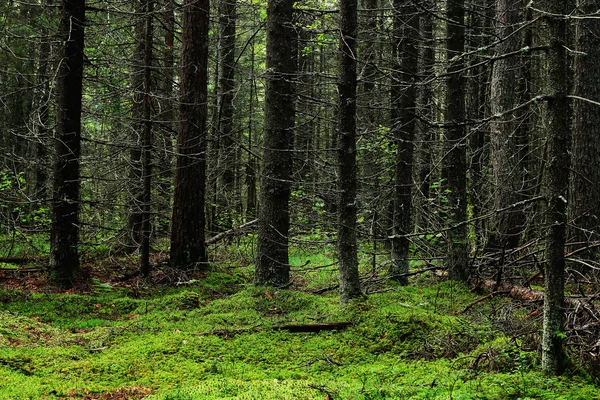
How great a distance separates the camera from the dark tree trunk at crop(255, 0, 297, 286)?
8.19 meters

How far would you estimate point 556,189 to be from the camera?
3.90m

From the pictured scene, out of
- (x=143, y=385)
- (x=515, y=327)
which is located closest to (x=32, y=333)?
(x=143, y=385)

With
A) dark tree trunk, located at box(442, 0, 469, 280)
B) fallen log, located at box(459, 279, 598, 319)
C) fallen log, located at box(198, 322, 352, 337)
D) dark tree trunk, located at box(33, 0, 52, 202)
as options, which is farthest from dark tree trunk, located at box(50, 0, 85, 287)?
fallen log, located at box(459, 279, 598, 319)

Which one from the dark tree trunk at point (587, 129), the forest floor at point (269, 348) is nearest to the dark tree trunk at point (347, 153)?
the forest floor at point (269, 348)

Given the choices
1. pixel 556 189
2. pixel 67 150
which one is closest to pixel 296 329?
pixel 556 189

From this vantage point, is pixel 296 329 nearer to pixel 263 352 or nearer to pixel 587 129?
pixel 263 352

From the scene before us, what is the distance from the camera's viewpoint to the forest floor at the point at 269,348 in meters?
4.04

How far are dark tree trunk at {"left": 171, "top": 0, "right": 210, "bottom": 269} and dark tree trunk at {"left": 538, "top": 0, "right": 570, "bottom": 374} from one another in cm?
802

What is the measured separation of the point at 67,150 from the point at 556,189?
28.3 ft

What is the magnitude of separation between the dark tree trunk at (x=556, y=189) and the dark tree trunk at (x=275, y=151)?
15.9ft

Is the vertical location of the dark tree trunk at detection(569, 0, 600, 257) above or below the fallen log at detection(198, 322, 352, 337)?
above

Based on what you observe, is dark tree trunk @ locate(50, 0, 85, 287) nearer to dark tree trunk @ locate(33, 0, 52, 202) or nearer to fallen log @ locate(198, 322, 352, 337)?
dark tree trunk @ locate(33, 0, 52, 202)

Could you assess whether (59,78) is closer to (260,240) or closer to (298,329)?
(260,240)

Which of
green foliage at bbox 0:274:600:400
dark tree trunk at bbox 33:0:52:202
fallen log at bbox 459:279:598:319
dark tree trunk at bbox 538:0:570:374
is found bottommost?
green foliage at bbox 0:274:600:400
